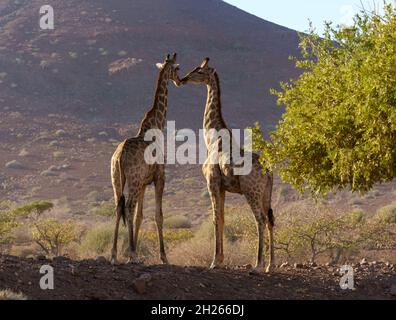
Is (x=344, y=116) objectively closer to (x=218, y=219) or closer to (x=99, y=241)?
(x=218, y=219)

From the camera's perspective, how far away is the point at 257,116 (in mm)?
70312

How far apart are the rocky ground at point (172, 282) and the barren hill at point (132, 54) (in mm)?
51642

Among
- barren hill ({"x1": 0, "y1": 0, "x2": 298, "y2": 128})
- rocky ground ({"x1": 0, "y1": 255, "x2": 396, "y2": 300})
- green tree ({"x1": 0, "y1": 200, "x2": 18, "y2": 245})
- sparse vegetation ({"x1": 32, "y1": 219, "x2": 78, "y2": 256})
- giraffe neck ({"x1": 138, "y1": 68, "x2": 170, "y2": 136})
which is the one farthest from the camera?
barren hill ({"x1": 0, "y1": 0, "x2": 298, "y2": 128})

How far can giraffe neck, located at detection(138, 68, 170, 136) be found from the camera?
15180mm

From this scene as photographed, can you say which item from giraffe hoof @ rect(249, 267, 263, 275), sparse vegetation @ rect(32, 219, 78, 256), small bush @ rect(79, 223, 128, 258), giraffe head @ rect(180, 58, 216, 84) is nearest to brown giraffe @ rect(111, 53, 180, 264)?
giraffe head @ rect(180, 58, 216, 84)

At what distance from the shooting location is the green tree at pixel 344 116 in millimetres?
12258

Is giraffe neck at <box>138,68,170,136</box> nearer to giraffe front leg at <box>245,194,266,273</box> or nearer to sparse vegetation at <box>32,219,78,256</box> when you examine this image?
giraffe front leg at <box>245,194,266,273</box>

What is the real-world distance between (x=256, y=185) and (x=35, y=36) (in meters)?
73.3

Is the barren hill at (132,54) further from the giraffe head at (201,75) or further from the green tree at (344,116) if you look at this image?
the green tree at (344,116)

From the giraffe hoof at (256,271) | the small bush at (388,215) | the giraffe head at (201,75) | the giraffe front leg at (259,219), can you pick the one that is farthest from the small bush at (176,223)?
the giraffe hoof at (256,271)

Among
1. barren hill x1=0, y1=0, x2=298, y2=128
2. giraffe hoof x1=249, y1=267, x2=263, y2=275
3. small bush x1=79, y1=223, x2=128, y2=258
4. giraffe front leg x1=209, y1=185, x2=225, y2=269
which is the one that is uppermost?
barren hill x1=0, y1=0, x2=298, y2=128

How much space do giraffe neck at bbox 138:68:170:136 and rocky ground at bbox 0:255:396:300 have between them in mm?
2924
